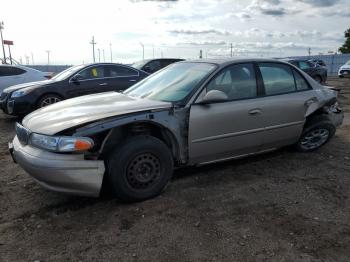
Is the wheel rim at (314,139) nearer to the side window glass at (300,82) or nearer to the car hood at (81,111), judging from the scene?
the side window glass at (300,82)

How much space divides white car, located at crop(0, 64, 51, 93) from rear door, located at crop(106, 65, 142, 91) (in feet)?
9.59

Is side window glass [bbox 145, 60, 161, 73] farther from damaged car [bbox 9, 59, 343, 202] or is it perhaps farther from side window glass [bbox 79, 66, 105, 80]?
damaged car [bbox 9, 59, 343, 202]

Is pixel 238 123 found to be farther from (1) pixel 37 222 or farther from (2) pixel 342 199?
(1) pixel 37 222

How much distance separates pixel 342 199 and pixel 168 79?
2.50 metres

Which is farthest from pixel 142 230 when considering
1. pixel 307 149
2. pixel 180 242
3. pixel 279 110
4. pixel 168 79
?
pixel 307 149

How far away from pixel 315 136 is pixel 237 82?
1809 millimetres

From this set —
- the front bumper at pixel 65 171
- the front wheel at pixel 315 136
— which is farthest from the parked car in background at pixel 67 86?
the front wheel at pixel 315 136

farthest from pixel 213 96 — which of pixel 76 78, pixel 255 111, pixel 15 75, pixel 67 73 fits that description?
pixel 15 75

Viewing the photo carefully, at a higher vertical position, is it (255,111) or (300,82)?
(300,82)

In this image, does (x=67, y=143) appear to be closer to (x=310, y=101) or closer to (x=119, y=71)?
(x=310, y=101)

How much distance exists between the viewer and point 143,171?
12.6 feet

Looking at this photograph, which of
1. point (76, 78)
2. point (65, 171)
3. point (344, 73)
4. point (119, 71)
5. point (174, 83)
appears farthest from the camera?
point (344, 73)

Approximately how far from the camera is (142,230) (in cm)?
332

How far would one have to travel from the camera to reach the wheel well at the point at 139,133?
373 centimetres
